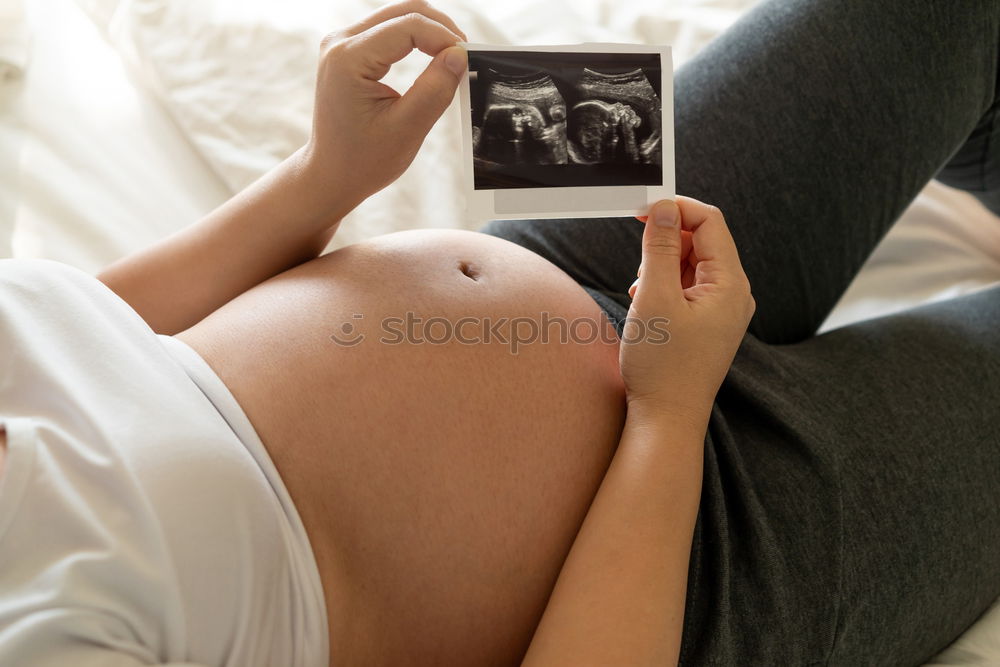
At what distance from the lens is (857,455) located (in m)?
0.84

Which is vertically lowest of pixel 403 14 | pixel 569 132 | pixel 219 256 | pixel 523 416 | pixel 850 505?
pixel 850 505

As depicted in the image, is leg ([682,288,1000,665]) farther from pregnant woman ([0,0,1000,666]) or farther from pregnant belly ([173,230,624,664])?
pregnant belly ([173,230,624,664])

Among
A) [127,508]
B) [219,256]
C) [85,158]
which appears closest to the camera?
[127,508]

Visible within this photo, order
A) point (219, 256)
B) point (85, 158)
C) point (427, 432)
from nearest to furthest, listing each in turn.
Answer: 1. point (427, 432)
2. point (219, 256)
3. point (85, 158)

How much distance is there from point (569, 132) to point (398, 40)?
Answer: 18cm

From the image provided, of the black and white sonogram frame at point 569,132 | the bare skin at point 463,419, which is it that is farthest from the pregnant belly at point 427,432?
the black and white sonogram frame at point 569,132

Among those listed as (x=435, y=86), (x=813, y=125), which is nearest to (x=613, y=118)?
(x=435, y=86)

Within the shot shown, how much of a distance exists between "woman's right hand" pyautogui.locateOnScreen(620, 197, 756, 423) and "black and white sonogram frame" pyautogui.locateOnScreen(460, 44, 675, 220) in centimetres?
5

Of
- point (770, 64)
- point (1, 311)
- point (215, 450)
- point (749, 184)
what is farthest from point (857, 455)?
point (1, 311)

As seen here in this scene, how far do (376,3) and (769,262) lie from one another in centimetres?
80

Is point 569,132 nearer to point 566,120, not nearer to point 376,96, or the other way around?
point 566,120

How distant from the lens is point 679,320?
2.51 feet

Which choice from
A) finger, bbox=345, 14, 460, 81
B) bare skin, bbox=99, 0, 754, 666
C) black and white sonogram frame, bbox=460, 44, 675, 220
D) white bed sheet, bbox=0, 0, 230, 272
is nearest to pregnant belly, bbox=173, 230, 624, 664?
bare skin, bbox=99, 0, 754, 666

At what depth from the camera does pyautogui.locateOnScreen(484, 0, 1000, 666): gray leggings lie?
0.79m
